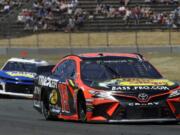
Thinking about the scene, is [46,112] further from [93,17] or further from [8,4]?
[8,4]

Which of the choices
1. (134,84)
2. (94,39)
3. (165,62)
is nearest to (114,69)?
(134,84)

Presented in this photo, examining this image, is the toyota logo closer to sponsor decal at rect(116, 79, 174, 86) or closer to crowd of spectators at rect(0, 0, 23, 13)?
sponsor decal at rect(116, 79, 174, 86)

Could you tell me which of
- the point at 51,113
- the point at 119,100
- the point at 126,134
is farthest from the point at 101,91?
the point at 51,113

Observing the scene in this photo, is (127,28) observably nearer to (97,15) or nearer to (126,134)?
(97,15)

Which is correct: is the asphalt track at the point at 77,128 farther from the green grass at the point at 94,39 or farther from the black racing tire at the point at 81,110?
the green grass at the point at 94,39

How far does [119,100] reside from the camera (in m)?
12.3

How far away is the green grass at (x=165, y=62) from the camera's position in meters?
34.6

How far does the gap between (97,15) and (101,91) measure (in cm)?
3664

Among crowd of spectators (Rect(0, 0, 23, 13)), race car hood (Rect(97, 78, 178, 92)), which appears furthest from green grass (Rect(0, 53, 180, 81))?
race car hood (Rect(97, 78, 178, 92))

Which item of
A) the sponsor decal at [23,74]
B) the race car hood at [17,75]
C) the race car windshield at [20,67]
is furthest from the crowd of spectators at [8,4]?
the sponsor decal at [23,74]

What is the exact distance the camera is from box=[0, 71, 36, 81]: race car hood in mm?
25500

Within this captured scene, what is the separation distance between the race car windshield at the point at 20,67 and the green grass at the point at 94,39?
56.4ft

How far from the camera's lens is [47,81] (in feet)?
49.5

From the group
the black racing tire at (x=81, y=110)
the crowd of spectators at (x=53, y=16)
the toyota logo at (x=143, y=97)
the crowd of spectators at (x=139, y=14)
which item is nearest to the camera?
the toyota logo at (x=143, y=97)
